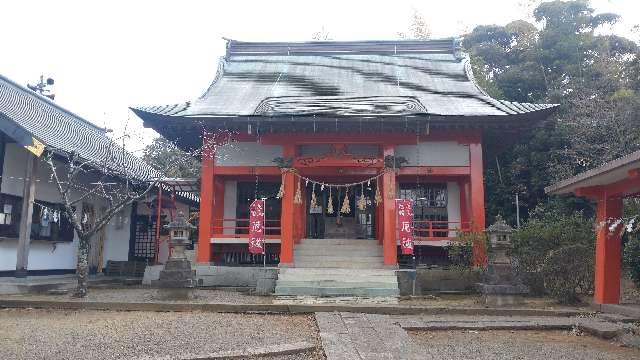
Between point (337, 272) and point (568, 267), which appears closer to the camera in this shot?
point (568, 267)

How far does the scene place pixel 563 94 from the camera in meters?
23.2

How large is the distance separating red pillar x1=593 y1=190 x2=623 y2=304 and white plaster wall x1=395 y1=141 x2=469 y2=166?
Answer: 572cm

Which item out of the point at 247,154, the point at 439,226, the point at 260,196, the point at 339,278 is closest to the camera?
the point at 339,278

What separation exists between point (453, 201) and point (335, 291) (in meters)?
6.66

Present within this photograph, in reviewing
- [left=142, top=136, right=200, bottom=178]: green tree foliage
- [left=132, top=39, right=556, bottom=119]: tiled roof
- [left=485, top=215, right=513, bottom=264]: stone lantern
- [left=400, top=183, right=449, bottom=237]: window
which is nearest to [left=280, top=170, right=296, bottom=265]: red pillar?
[left=132, top=39, right=556, bottom=119]: tiled roof

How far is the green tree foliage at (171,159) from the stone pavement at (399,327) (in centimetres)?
1788

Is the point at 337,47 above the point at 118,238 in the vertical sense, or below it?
above

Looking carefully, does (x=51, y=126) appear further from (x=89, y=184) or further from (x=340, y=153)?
(x=340, y=153)

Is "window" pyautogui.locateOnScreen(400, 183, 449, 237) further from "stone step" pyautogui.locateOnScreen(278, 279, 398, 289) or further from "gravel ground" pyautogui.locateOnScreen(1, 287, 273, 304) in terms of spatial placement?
"gravel ground" pyautogui.locateOnScreen(1, 287, 273, 304)

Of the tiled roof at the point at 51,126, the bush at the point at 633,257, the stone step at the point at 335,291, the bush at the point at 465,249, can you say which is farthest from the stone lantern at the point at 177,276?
the bush at the point at 633,257

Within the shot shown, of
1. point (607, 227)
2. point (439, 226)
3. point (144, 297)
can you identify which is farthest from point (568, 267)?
point (144, 297)

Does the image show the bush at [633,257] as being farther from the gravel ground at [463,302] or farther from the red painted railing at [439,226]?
the red painted railing at [439,226]

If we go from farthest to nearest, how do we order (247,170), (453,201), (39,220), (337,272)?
(453,201) < (247,170) < (39,220) < (337,272)

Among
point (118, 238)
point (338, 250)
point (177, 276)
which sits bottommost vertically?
point (177, 276)
